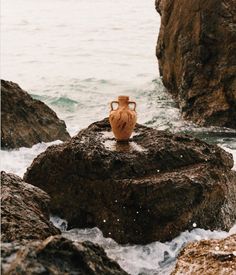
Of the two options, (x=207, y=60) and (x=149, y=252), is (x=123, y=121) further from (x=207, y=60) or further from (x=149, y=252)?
(x=207, y=60)

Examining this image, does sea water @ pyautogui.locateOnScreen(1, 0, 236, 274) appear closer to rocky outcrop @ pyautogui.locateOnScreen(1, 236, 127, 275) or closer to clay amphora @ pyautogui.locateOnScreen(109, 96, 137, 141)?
clay amphora @ pyautogui.locateOnScreen(109, 96, 137, 141)

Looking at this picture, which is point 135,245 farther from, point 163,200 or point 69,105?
point 69,105

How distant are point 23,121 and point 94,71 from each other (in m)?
8.80

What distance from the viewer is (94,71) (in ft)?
54.4

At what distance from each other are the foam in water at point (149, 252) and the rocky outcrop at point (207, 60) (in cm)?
416

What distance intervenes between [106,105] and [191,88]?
2.65 metres

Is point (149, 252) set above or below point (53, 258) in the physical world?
below

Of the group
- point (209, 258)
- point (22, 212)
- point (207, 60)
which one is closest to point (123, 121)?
point (22, 212)

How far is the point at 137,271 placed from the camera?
15.5ft

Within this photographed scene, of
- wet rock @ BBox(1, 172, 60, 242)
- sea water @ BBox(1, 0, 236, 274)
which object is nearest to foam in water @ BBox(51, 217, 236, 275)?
sea water @ BBox(1, 0, 236, 274)

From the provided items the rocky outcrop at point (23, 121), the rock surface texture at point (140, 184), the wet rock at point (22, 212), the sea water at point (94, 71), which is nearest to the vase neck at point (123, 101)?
the rock surface texture at point (140, 184)

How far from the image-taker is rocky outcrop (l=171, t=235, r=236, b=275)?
3.54m

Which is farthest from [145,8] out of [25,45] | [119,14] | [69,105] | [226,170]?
[226,170]

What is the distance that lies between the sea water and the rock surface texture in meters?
0.15
